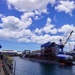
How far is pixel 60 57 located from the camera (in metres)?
183

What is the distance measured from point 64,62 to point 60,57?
19021 mm

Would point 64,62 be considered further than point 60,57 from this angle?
No

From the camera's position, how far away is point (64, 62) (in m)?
164
